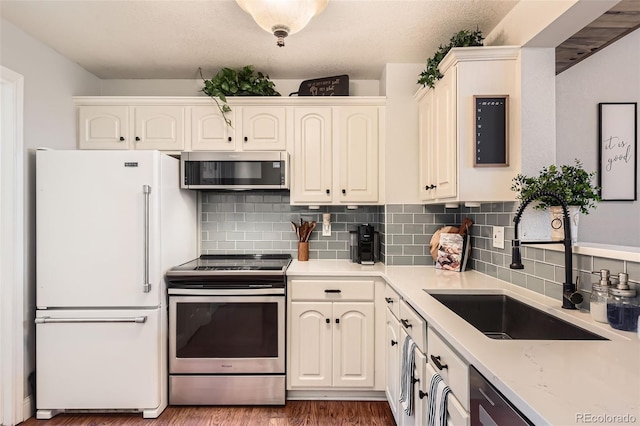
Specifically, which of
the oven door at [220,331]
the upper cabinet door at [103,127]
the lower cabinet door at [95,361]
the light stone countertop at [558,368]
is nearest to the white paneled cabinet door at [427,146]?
the light stone countertop at [558,368]

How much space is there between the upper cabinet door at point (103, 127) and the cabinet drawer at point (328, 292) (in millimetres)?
1736

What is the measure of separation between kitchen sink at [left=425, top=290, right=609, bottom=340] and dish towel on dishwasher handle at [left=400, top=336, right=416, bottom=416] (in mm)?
283

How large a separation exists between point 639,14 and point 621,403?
1.80 m

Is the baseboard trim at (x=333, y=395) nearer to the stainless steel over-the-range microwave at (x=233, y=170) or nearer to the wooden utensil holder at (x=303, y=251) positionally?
the wooden utensil holder at (x=303, y=251)

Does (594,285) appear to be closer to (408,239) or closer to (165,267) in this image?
(408,239)

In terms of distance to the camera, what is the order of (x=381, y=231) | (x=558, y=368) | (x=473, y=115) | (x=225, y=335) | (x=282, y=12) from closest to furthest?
(x=558, y=368) → (x=282, y=12) → (x=473, y=115) → (x=225, y=335) → (x=381, y=231)

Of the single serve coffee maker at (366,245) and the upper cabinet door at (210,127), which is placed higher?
the upper cabinet door at (210,127)

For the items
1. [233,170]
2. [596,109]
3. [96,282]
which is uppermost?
[596,109]

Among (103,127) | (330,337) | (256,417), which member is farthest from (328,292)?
(103,127)

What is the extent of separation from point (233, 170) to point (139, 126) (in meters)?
0.87

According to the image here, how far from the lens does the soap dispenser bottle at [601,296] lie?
1.21 m

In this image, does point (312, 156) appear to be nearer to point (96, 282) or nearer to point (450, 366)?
point (96, 282)

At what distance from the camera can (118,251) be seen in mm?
2170

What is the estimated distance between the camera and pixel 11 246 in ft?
6.83
